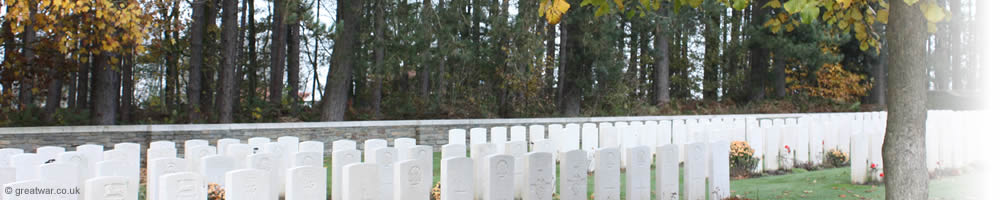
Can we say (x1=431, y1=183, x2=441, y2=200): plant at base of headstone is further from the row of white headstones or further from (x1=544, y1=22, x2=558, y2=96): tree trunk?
(x1=544, y1=22, x2=558, y2=96): tree trunk

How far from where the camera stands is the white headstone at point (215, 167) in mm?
5211

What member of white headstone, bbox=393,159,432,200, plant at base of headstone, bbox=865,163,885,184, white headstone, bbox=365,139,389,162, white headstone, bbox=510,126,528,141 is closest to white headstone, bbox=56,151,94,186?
white headstone, bbox=365,139,389,162

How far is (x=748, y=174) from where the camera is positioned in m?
8.22

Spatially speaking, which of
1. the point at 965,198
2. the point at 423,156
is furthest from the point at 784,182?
the point at 423,156

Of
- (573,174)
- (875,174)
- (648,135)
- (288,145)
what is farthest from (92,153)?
(875,174)

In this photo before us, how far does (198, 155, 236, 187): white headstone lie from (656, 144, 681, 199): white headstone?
365cm

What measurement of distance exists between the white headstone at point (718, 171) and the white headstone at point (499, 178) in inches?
88.4

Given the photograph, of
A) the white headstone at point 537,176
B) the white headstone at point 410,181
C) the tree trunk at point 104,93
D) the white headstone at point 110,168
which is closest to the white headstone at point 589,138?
the white headstone at point 537,176

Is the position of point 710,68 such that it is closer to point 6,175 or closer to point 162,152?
→ point 162,152

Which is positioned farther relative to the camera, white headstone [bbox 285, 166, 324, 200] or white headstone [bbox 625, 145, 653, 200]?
white headstone [bbox 625, 145, 653, 200]

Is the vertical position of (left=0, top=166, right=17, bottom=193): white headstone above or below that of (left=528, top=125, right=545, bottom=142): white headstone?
below

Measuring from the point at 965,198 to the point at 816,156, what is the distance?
10.3 feet

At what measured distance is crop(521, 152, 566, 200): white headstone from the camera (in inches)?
189

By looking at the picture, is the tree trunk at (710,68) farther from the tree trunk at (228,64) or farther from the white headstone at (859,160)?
the white headstone at (859,160)
